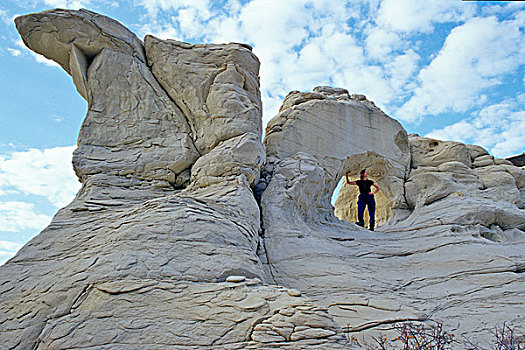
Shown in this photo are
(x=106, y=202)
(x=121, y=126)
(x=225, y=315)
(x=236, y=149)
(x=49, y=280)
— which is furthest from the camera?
(x=121, y=126)

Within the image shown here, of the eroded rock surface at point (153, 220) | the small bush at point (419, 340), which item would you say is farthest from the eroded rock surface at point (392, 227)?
the eroded rock surface at point (153, 220)

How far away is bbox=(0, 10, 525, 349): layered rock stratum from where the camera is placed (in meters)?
4.20

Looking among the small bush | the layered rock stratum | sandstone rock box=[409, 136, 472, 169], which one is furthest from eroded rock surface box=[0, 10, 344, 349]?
sandstone rock box=[409, 136, 472, 169]

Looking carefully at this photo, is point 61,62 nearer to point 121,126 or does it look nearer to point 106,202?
point 121,126

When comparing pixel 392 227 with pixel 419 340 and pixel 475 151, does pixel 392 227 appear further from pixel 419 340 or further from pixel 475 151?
pixel 419 340

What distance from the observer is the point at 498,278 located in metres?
6.79

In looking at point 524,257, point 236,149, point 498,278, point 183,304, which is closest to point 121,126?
point 236,149

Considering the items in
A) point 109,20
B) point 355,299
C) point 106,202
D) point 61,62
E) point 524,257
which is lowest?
point 355,299

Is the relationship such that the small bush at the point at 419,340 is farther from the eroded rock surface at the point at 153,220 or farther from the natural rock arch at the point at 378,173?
the natural rock arch at the point at 378,173

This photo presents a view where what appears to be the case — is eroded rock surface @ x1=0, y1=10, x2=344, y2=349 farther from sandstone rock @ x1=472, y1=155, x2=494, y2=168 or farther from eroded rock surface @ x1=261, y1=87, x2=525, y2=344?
sandstone rock @ x1=472, y1=155, x2=494, y2=168

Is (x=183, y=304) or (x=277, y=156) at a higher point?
(x=277, y=156)

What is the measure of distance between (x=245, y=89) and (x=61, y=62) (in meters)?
3.86

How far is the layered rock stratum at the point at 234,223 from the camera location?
4.20m

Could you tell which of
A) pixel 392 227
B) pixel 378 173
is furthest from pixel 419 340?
pixel 378 173
